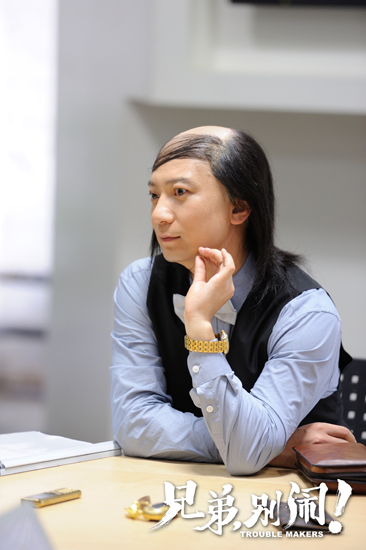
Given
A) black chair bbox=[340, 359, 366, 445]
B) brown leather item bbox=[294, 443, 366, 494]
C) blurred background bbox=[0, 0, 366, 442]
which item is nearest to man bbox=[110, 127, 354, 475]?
brown leather item bbox=[294, 443, 366, 494]

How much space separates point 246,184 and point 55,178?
187 centimetres

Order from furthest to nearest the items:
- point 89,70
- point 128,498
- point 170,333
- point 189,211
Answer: point 89,70 → point 170,333 → point 189,211 → point 128,498

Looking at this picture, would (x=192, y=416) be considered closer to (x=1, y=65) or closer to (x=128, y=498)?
(x=128, y=498)

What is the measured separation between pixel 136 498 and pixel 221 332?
1.39ft

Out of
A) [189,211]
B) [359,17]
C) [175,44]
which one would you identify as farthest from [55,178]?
[189,211]

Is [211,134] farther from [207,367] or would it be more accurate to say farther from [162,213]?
[207,367]

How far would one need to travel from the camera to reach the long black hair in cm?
151

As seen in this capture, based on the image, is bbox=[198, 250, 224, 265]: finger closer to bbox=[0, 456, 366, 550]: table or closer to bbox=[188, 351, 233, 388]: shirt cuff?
bbox=[188, 351, 233, 388]: shirt cuff

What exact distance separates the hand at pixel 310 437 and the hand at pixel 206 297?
335 millimetres

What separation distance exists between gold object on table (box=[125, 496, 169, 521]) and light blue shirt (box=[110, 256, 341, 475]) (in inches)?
11.2

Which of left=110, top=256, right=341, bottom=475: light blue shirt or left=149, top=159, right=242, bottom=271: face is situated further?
left=149, top=159, right=242, bottom=271: face

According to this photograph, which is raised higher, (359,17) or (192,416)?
(359,17)

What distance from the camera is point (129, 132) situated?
310 centimetres

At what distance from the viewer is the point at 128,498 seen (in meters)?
1.18
